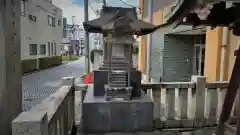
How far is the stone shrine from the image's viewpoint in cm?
393

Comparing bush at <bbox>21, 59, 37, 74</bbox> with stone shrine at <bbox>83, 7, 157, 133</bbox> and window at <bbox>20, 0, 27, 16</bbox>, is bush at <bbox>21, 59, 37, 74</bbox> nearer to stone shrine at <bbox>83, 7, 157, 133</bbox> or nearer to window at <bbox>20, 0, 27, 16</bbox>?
window at <bbox>20, 0, 27, 16</bbox>

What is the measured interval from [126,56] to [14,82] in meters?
2.77

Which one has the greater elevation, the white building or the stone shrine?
the white building

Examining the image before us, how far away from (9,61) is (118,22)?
2.33 metres

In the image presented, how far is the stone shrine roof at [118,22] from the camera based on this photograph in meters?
3.93

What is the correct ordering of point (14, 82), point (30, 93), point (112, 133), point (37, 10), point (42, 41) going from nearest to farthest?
point (14, 82), point (112, 133), point (30, 93), point (37, 10), point (42, 41)

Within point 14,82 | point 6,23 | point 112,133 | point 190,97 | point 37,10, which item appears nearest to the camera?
point 6,23

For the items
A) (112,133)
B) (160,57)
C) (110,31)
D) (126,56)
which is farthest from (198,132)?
(160,57)

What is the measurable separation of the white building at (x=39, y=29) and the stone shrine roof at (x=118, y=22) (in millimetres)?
13945

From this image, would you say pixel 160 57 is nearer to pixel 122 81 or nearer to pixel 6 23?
pixel 122 81

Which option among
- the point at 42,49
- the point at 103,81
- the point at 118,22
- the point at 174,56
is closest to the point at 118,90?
the point at 103,81

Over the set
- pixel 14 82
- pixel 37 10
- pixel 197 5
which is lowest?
pixel 14 82

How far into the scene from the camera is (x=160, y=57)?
11.6m

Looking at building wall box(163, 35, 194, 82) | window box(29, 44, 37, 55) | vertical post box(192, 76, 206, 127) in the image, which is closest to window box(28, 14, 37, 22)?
window box(29, 44, 37, 55)
